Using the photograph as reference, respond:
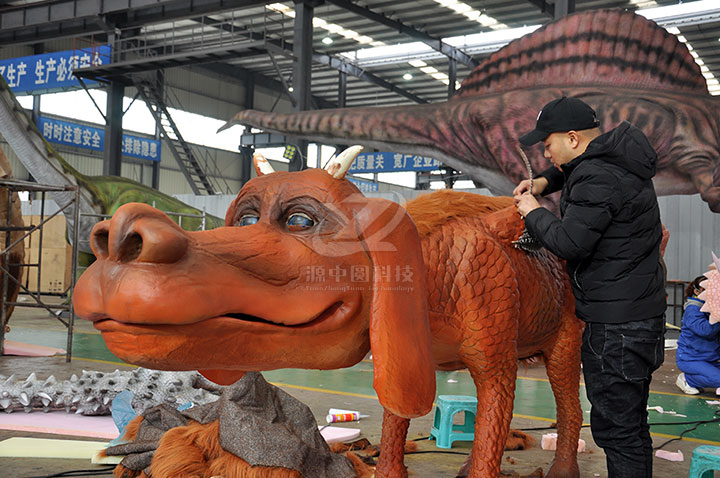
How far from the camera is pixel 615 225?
2.15m

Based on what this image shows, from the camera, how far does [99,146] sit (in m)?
18.2

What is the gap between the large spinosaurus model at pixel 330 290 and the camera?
1.44 meters

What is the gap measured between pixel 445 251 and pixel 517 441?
175cm

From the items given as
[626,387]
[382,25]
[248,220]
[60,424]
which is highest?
[382,25]

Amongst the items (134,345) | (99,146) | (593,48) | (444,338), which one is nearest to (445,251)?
(444,338)

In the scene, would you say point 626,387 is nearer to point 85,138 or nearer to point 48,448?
point 48,448

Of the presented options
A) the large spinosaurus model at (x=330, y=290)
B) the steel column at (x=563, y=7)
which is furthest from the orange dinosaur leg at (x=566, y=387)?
the steel column at (x=563, y=7)

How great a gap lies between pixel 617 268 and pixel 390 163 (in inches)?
658

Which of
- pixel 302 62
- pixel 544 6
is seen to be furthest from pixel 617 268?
pixel 544 6

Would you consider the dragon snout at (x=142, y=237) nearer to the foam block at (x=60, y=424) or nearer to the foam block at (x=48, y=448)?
the foam block at (x=48, y=448)

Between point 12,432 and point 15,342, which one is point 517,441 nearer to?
point 12,432

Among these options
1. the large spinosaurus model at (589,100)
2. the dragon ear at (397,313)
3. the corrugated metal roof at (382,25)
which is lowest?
the dragon ear at (397,313)

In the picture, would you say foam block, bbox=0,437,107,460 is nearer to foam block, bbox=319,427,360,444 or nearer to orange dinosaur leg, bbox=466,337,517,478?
foam block, bbox=319,427,360,444

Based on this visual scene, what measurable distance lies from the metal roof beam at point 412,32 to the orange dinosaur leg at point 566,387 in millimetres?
11285
